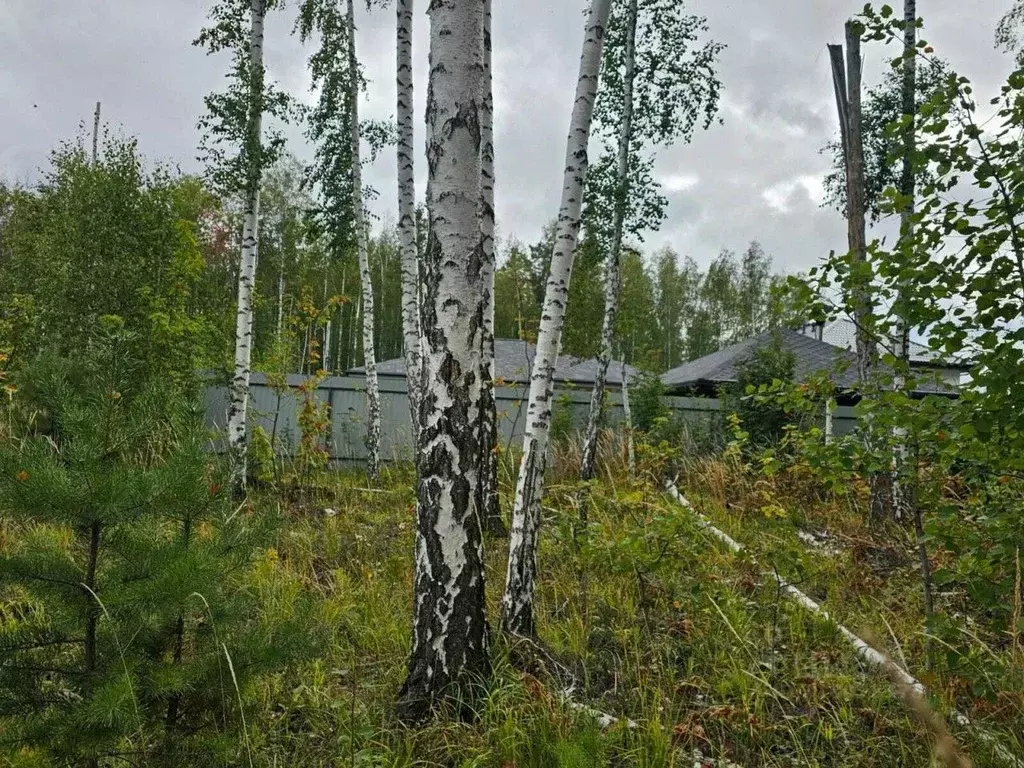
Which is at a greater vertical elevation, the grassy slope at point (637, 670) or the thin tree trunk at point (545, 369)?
the thin tree trunk at point (545, 369)

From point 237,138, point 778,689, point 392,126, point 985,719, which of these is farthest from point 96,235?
point 985,719

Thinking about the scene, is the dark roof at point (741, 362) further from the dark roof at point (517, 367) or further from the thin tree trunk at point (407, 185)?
the thin tree trunk at point (407, 185)

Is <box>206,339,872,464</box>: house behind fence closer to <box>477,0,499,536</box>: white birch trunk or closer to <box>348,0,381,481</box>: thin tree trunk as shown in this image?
<box>348,0,381,481</box>: thin tree trunk

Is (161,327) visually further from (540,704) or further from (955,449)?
(955,449)

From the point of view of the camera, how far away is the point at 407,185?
7062mm

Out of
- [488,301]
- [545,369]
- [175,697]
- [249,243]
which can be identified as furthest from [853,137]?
[175,697]

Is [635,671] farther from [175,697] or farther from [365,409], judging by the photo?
[365,409]

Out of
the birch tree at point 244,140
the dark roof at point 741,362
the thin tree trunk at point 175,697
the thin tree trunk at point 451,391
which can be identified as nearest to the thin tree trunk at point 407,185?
the birch tree at point 244,140

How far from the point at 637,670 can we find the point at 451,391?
4.65 ft

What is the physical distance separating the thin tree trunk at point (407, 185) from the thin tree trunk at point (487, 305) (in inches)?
74.0

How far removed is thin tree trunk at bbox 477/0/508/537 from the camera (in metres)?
2.89

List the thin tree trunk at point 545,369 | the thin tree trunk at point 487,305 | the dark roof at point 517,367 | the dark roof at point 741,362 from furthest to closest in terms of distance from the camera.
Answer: the dark roof at point 517,367 < the dark roof at point 741,362 < the thin tree trunk at point 545,369 < the thin tree trunk at point 487,305

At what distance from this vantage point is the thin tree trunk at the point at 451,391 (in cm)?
261

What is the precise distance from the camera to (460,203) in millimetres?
2717
